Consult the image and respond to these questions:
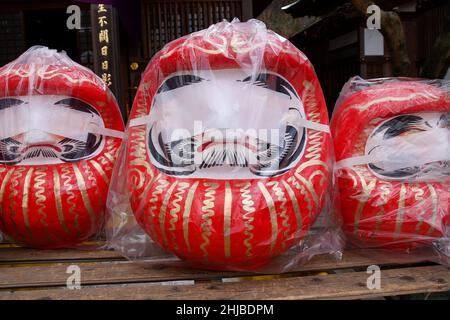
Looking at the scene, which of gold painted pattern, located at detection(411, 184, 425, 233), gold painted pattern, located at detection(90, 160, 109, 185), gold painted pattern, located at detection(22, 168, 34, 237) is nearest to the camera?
gold painted pattern, located at detection(411, 184, 425, 233)

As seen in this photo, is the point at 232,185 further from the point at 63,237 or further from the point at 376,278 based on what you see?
the point at 63,237

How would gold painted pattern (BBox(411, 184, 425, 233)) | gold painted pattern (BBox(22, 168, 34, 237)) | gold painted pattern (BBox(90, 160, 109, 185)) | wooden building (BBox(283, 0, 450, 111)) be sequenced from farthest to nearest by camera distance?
wooden building (BBox(283, 0, 450, 111)) < gold painted pattern (BBox(90, 160, 109, 185)) < gold painted pattern (BBox(22, 168, 34, 237)) < gold painted pattern (BBox(411, 184, 425, 233))

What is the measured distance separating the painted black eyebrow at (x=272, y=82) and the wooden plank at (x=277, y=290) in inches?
29.0

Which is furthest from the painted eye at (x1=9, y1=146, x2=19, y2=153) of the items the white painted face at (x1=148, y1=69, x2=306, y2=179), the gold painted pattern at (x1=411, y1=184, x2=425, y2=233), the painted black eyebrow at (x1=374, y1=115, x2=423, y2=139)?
the gold painted pattern at (x1=411, y1=184, x2=425, y2=233)

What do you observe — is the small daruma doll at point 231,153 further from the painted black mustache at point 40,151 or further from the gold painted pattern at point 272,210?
the painted black mustache at point 40,151

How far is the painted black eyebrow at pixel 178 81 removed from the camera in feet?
5.50

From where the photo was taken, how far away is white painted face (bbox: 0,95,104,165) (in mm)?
1974

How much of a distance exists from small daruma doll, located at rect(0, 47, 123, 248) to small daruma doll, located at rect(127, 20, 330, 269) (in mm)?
402

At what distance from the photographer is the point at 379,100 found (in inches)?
73.9

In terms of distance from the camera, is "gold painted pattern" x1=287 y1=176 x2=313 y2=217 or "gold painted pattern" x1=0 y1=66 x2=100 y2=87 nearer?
"gold painted pattern" x1=287 y1=176 x2=313 y2=217

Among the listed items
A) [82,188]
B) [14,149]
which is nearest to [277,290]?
[82,188]

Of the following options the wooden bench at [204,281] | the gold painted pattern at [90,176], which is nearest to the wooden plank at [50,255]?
the wooden bench at [204,281]

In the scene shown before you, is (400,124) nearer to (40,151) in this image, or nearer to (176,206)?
(176,206)

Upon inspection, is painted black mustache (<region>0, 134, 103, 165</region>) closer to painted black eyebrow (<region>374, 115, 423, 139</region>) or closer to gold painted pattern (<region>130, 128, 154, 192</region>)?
gold painted pattern (<region>130, 128, 154, 192</region>)
